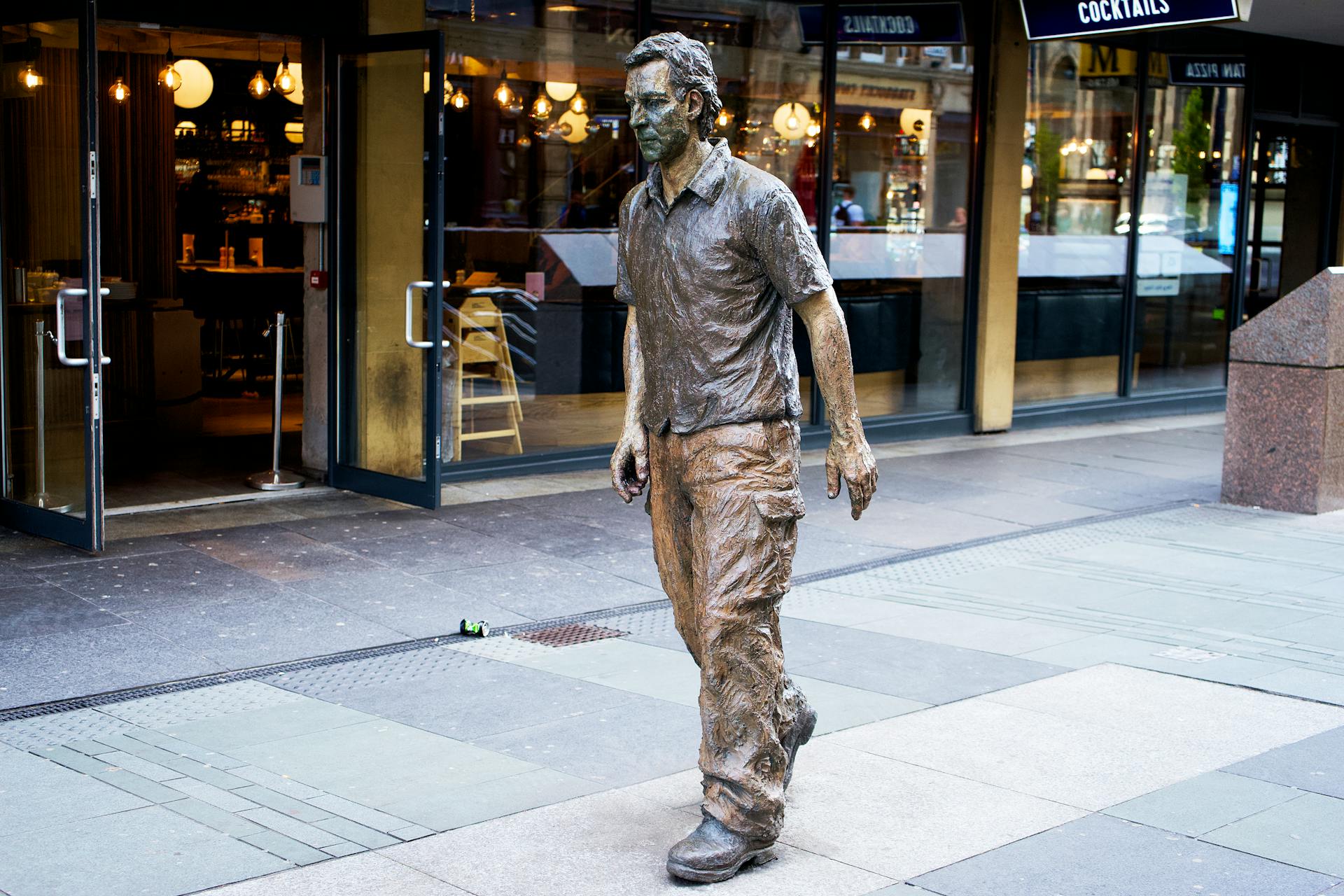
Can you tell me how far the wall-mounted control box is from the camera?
10031 mm

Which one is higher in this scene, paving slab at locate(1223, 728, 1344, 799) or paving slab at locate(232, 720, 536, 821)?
paving slab at locate(1223, 728, 1344, 799)

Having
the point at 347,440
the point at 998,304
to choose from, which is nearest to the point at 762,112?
the point at 998,304

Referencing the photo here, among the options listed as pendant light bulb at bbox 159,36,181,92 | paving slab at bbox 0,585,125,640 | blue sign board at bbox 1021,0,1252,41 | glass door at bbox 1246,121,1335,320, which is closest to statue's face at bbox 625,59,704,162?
paving slab at bbox 0,585,125,640

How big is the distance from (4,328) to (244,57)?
759 cm

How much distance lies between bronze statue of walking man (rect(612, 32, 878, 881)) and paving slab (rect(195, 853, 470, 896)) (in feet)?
2.23

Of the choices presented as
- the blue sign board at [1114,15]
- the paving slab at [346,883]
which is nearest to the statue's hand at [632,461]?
the paving slab at [346,883]

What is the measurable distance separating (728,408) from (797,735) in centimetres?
104

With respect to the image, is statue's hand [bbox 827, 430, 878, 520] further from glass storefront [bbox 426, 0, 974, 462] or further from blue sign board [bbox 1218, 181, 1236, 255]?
blue sign board [bbox 1218, 181, 1236, 255]

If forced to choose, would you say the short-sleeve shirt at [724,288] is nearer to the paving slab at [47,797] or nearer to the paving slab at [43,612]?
the paving slab at [47,797]

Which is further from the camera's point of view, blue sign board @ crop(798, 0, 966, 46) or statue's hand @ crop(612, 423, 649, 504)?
blue sign board @ crop(798, 0, 966, 46)

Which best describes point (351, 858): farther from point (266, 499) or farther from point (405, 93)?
point (405, 93)

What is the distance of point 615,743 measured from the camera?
545cm

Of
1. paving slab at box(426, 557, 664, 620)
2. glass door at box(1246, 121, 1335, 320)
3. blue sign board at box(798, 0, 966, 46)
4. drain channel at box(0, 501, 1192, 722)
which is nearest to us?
drain channel at box(0, 501, 1192, 722)

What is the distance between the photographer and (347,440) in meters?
10.2
